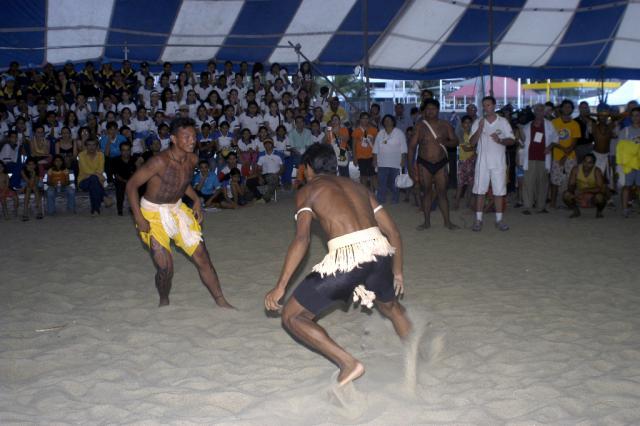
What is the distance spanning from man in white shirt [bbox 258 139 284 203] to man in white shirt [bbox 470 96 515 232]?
4.66m

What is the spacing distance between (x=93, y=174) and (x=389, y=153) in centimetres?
491

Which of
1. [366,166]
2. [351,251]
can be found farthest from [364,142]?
[351,251]

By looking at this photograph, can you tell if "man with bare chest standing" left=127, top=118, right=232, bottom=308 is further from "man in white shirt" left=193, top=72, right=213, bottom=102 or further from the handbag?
"man in white shirt" left=193, top=72, right=213, bottom=102

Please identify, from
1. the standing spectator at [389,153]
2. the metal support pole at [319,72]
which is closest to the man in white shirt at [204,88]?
the metal support pole at [319,72]

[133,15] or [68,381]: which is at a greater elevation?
[133,15]

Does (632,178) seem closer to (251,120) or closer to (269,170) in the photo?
(269,170)

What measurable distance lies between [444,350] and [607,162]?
7653mm

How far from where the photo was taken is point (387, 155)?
488 inches

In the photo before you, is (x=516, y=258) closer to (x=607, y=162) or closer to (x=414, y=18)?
(x=607, y=162)

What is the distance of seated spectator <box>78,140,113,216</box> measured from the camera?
1194 cm

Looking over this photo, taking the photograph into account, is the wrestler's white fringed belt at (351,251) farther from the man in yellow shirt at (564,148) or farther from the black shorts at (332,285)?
the man in yellow shirt at (564,148)

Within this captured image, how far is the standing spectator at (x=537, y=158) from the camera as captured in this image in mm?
10914

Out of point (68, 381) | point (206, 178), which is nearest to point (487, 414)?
point (68, 381)

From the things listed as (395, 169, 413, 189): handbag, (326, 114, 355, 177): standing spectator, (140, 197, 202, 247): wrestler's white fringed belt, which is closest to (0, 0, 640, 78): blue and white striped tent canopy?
(326, 114, 355, 177): standing spectator
